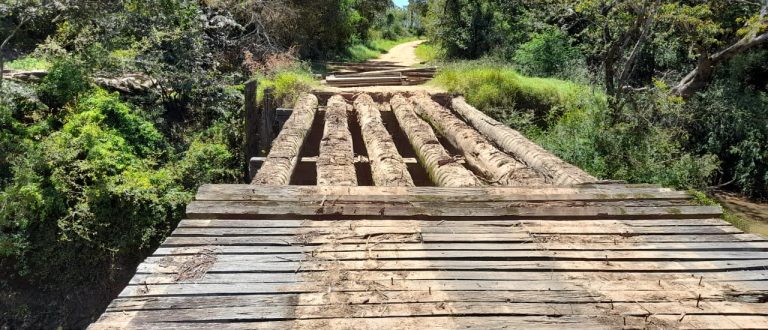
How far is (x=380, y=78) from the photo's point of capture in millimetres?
12320

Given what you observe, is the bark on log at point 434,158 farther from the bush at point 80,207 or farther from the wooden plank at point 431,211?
the bush at point 80,207

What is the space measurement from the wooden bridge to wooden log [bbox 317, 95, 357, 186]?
4cm

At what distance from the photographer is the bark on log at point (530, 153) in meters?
4.69

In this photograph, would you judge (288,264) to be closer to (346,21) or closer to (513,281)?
(513,281)

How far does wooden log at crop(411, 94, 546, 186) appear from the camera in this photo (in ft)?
15.1

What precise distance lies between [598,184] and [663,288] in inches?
69.4

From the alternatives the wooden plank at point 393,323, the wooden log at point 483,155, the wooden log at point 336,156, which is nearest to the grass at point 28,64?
the wooden log at point 336,156

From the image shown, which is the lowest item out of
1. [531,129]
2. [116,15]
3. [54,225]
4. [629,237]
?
[54,225]

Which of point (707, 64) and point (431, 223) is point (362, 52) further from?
point (431, 223)

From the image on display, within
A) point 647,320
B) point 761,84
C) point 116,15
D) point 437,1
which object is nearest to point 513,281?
point 647,320

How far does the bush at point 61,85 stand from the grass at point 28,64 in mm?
1017

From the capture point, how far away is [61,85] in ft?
33.0

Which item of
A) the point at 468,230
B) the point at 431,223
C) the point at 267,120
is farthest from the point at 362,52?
the point at 468,230

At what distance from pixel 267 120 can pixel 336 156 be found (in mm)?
5460
